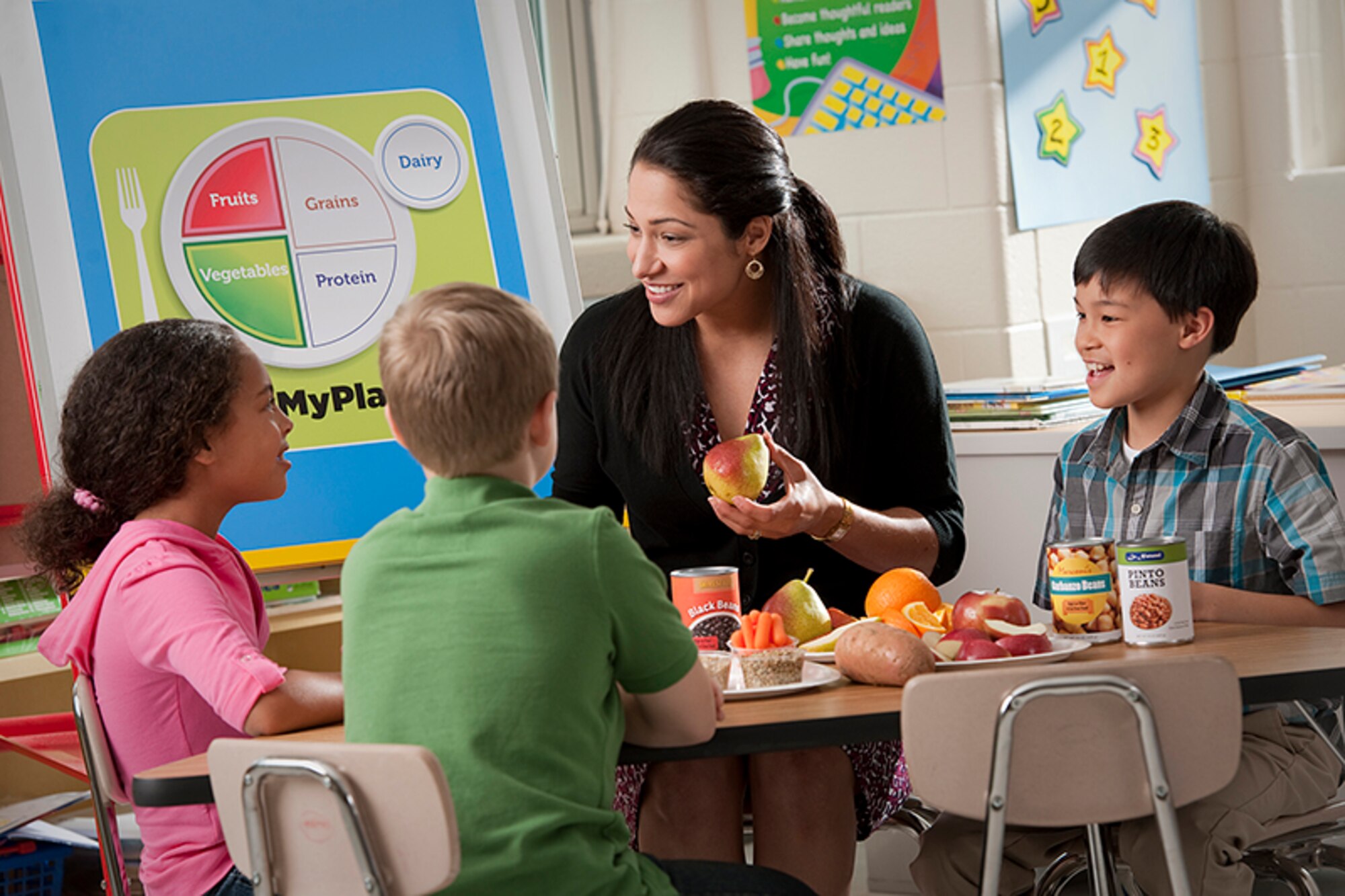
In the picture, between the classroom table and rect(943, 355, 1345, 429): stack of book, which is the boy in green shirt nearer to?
the classroom table

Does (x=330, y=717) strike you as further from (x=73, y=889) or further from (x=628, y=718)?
(x=73, y=889)

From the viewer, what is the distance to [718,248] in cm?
189

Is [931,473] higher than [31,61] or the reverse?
the reverse

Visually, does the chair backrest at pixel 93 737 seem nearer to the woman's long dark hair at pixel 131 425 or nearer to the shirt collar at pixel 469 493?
the woman's long dark hair at pixel 131 425

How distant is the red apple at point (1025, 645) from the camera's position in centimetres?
136

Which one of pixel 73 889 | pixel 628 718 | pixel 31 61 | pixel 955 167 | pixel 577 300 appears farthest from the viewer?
pixel 955 167

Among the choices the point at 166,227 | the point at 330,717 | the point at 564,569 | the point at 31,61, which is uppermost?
the point at 31,61

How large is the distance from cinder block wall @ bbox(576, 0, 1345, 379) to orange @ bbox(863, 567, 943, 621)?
1.59 m

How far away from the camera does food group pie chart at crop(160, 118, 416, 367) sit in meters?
2.30

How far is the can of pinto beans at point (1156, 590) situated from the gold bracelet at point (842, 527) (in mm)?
393

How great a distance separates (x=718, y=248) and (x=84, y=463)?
0.82m

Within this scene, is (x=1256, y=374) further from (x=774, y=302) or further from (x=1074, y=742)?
(x=1074, y=742)

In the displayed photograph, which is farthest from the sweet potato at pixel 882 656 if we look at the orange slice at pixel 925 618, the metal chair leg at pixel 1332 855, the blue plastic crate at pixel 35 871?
the blue plastic crate at pixel 35 871

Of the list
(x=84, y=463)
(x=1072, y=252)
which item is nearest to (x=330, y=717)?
(x=84, y=463)
